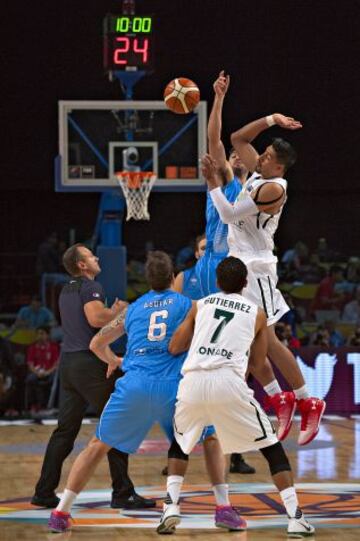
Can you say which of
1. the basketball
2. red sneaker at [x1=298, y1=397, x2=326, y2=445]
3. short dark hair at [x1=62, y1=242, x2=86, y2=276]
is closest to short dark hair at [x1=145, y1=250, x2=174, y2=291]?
short dark hair at [x1=62, y1=242, x2=86, y2=276]

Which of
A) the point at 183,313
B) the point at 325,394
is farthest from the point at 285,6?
the point at 183,313

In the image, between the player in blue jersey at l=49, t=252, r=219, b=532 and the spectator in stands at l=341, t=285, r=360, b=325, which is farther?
the spectator in stands at l=341, t=285, r=360, b=325

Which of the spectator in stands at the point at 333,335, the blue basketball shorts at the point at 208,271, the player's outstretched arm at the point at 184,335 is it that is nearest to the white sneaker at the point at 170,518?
the player's outstretched arm at the point at 184,335

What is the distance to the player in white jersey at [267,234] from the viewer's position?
7688 mm

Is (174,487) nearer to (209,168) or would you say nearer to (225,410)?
(225,410)

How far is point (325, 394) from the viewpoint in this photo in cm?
1540

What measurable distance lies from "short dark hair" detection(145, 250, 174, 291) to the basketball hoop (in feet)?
23.5

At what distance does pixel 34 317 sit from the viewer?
17703 millimetres

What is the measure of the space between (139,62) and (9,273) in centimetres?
691

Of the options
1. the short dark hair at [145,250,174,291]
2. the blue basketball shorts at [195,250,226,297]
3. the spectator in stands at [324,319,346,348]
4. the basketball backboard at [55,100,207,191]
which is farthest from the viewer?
the spectator in stands at [324,319,346,348]

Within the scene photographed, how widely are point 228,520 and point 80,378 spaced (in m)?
1.59

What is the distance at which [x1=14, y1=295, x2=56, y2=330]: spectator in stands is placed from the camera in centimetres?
1747

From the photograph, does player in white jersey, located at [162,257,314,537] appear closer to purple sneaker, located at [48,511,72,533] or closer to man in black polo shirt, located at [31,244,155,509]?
purple sneaker, located at [48,511,72,533]

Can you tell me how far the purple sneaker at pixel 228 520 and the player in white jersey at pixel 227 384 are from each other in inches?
13.0
